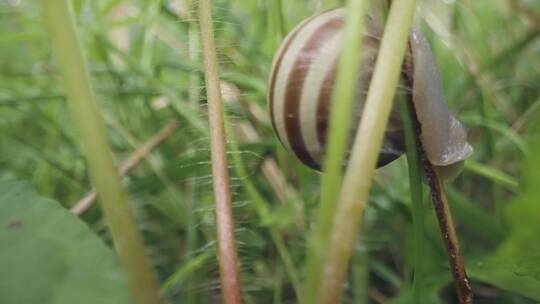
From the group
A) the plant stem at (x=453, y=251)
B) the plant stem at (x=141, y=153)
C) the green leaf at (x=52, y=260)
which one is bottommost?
the plant stem at (x=453, y=251)

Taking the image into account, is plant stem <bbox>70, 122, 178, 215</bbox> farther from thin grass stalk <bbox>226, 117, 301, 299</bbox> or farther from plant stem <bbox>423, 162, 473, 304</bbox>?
plant stem <bbox>423, 162, 473, 304</bbox>

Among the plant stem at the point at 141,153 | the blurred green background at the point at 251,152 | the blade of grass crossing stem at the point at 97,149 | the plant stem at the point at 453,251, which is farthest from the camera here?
the plant stem at the point at 141,153

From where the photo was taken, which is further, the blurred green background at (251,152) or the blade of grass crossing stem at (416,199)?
the blurred green background at (251,152)

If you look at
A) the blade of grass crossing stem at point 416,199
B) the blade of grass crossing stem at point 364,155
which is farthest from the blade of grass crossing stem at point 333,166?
the blade of grass crossing stem at point 416,199

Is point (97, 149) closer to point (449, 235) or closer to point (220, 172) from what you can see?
point (220, 172)

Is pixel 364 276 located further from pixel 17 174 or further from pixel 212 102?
pixel 17 174

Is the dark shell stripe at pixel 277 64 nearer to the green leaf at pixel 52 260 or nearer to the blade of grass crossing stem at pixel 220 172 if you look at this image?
the blade of grass crossing stem at pixel 220 172
